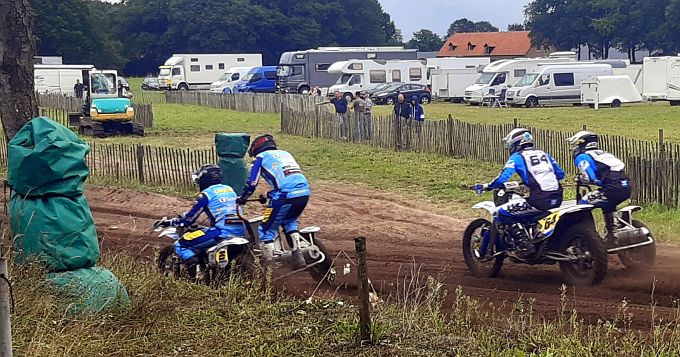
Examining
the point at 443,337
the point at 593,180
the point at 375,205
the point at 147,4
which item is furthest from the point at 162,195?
the point at 147,4

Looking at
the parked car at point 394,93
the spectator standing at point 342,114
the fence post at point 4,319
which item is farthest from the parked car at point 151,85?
the fence post at point 4,319

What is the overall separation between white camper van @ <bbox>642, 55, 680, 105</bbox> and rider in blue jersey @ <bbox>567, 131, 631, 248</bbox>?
32804 mm

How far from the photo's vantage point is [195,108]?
44.8 m

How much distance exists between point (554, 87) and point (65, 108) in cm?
2193

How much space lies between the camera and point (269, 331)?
5910 millimetres

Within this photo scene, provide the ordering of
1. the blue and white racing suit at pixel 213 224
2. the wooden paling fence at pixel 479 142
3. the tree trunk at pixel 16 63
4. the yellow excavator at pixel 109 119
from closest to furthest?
the blue and white racing suit at pixel 213 224 < the tree trunk at pixel 16 63 < the wooden paling fence at pixel 479 142 < the yellow excavator at pixel 109 119

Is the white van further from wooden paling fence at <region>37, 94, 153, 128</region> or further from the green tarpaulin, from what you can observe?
the green tarpaulin

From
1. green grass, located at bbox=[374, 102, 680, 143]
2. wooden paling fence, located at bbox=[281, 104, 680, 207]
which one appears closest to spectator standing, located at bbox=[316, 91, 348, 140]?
wooden paling fence, located at bbox=[281, 104, 680, 207]

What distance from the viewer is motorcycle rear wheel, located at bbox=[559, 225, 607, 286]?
28.3ft

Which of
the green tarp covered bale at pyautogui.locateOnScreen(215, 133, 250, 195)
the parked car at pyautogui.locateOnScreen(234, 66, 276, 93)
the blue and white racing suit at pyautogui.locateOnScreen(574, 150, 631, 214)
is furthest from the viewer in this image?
the parked car at pyautogui.locateOnScreen(234, 66, 276, 93)

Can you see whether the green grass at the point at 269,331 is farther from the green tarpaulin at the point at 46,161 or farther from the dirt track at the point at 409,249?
the dirt track at the point at 409,249

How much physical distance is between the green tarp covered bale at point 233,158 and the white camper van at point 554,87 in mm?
30837

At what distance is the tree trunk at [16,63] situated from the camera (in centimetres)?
977

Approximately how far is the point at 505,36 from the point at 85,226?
98.9 meters
